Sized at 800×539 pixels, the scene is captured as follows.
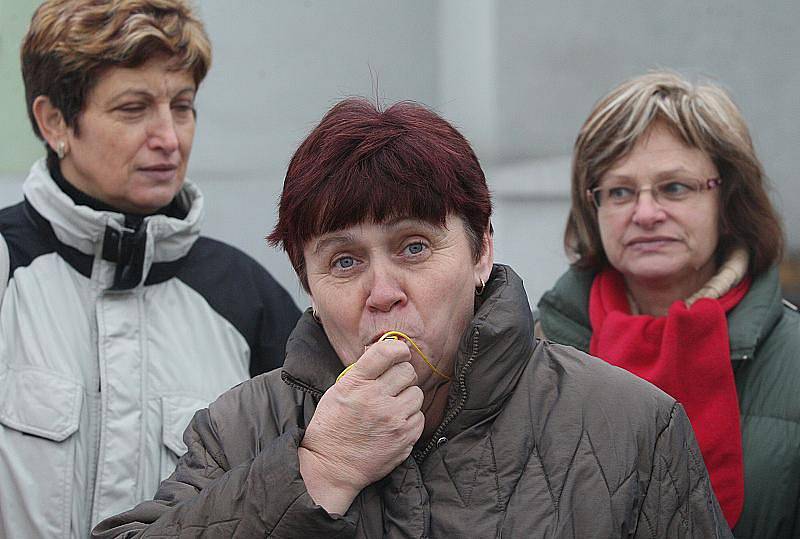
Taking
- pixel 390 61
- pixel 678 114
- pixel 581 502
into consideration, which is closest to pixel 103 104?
pixel 390 61

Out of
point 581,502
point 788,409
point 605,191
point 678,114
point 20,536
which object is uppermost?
point 678,114

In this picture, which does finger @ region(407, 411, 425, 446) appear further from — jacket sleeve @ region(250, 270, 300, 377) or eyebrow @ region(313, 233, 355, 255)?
jacket sleeve @ region(250, 270, 300, 377)

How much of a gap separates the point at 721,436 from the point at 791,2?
202 centimetres

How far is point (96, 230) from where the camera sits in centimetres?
297

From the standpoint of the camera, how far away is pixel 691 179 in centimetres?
304

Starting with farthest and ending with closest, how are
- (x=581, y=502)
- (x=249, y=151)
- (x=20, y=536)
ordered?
(x=249, y=151) < (x=20, y=536) < (x=581, y=502)

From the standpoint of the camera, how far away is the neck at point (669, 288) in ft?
10.2

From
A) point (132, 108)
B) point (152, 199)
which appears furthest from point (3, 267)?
point (132, 108)

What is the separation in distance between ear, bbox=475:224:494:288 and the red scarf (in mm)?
885

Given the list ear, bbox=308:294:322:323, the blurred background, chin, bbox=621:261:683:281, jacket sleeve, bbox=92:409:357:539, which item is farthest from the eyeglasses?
jacket sleeve, bbox=92:409:357:539

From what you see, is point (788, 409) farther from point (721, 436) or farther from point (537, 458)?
point (537, 458)

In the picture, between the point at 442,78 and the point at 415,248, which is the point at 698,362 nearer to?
the point at 415,248

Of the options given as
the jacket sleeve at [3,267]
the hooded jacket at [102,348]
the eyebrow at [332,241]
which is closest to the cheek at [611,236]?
the hooded jacket at [102,348]

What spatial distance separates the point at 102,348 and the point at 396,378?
122 centimetres
